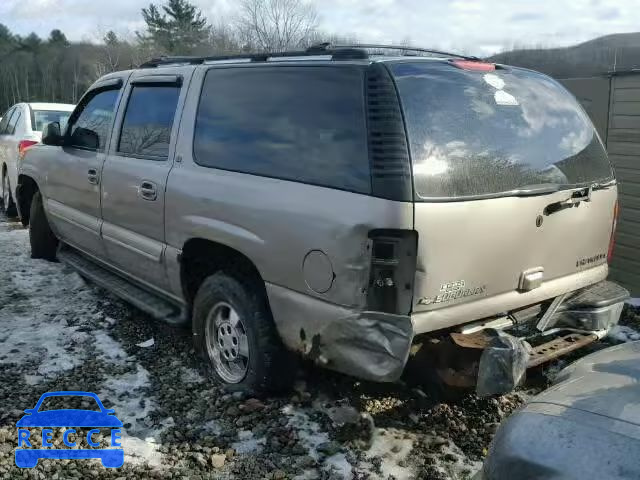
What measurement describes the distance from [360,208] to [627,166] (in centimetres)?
413

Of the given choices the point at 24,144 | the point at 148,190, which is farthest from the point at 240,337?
the point at 24,144

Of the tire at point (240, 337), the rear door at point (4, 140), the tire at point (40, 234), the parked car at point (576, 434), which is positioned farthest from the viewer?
the rear door at point (4, 140)

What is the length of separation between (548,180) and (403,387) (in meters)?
1.48

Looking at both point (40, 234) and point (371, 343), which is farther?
point (40, 234)

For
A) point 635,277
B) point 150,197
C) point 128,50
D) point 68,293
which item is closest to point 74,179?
point 68,293

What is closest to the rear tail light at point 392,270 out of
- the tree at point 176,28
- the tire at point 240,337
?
the tire at point 240,337

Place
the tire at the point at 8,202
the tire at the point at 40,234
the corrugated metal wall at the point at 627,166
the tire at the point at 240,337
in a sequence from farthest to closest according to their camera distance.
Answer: the tire at the point at 8,202 < the tire at the point at 40,234 < the corrugated metal wall at the point at 627,166 < the tire at the point at 240,337

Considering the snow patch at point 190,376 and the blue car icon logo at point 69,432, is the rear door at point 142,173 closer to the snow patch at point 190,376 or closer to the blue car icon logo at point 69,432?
the snow patch at point 190,376

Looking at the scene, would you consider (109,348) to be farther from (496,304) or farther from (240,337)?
(496,304)

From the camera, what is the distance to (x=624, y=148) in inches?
227

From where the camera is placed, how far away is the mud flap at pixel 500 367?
2.73 metres

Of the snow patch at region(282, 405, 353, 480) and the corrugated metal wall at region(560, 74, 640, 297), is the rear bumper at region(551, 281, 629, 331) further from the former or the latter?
the corrugated metal wall at region(560, 74, 640, 297)

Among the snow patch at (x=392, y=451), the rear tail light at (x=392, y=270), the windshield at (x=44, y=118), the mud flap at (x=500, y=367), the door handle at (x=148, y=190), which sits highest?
the windshield at (x=44, y=118)

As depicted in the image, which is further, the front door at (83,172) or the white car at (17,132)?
the white car at (17,132)
